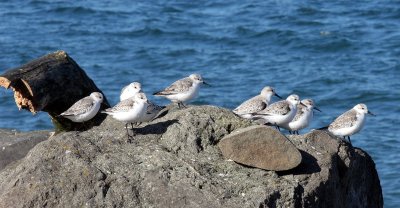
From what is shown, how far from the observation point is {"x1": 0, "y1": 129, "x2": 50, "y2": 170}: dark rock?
1669 centimetres

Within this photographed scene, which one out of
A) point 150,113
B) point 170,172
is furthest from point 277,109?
point 170,172

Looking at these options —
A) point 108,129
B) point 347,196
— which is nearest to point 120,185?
point 108,129

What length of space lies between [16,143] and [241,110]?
167 inches

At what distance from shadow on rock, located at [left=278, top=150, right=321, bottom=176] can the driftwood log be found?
473 centimetres

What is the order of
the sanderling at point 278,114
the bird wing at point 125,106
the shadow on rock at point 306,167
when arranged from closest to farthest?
the shadow on rock at point 306,167 → the bird wing at point 125,106 → the sanderling at point 278,114

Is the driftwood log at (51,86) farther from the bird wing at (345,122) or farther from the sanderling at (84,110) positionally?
the bird wing at (345,122)

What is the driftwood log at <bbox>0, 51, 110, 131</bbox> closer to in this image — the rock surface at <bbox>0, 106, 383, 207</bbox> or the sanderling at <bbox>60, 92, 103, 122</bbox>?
the sanderling at <bbox>60, 92, 103, 122</bbox>

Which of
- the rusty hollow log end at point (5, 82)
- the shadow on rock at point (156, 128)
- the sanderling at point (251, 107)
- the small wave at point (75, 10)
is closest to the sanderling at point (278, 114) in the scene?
the sanderling at point (251, 107)

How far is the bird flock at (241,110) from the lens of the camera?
587 inches

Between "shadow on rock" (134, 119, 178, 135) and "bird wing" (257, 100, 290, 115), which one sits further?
"bird wing" (257, 100, 290, 115)

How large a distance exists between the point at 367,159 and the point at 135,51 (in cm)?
2227

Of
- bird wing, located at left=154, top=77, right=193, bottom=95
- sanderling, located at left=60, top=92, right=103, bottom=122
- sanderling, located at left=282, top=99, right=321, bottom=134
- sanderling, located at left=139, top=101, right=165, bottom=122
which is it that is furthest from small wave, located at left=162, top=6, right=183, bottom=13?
sanderling, located at left=139, top=101, right=165, bottom=122

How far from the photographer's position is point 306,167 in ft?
46.0

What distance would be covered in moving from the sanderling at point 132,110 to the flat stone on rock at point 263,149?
1821 millimetres
